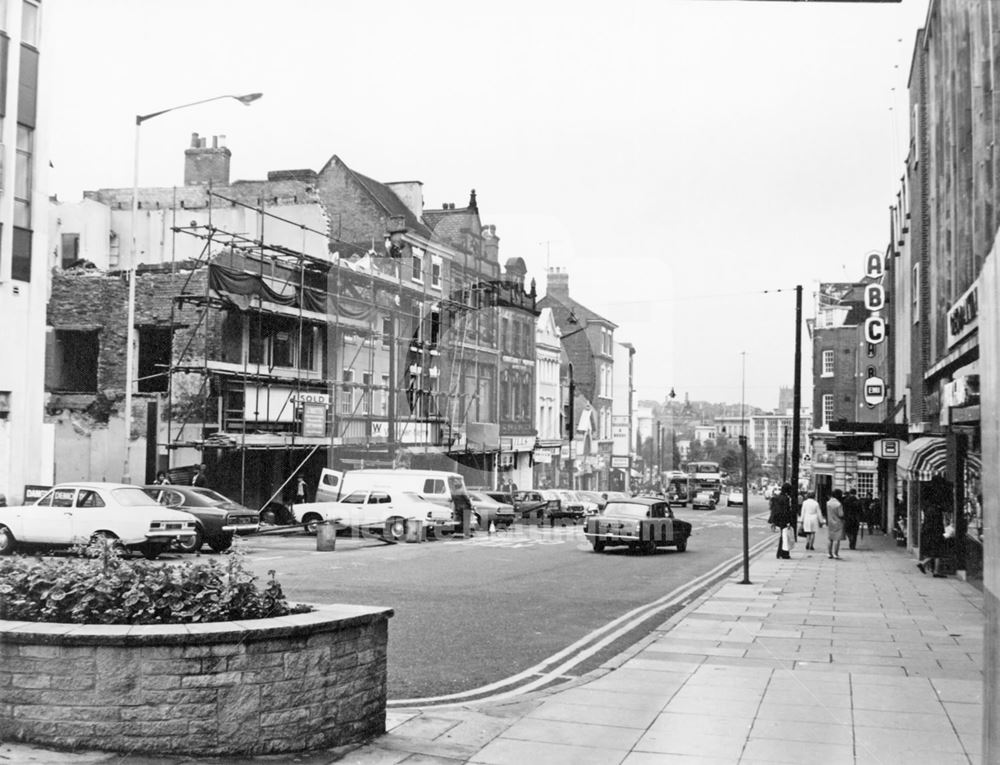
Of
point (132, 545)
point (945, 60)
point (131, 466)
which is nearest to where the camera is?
point (132, 545)

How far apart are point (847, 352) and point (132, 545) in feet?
206

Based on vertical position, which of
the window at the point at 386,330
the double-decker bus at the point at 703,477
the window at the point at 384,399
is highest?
the window at the point at 386,330

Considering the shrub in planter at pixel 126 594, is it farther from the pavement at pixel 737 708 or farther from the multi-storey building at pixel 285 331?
the multi-storey building at pixel 285 331

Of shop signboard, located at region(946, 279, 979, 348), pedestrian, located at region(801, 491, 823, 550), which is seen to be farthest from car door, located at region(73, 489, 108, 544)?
pedestrian, located at region(801, 491, 823, 550)

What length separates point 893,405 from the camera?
39.8 m

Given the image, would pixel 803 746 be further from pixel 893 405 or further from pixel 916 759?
pixel 893 405

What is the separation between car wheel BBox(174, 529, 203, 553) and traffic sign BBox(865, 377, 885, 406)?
27.2m

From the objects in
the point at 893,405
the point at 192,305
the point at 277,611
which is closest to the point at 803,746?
the point at 277,611

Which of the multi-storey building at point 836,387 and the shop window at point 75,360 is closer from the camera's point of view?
the shop window at point 75,360

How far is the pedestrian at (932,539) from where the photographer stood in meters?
22.1

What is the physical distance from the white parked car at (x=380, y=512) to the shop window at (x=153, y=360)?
13.9 metres

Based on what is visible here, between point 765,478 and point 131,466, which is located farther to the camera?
point 765,478

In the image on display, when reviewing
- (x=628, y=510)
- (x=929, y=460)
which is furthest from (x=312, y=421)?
(x=929, y=460)

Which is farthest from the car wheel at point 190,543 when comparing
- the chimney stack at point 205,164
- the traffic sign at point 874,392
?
the traffic sign at point 874,392
